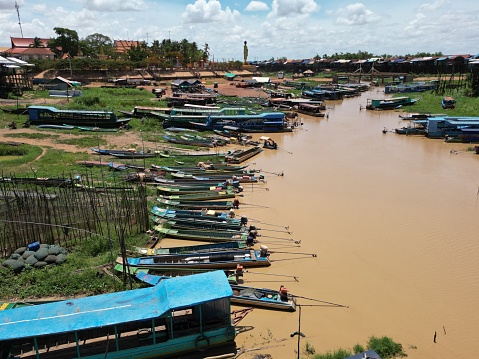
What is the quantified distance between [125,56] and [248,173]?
63.6 metres

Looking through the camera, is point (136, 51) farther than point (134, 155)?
Yes

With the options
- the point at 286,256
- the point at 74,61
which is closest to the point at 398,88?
the point at 74,61

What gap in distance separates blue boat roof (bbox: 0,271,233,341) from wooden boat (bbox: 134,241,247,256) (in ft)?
13.4

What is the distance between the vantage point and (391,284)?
41.5ft

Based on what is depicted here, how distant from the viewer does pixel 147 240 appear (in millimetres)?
14445

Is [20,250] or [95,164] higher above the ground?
[95,164]

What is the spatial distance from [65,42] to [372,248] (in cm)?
7021

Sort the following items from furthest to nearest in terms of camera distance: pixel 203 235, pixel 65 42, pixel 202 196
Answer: pixel 65 42 → pixel 202 196 → pixel 203 235

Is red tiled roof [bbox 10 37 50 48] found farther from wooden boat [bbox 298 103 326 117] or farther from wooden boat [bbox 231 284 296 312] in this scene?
wooden boat [bbox 231 284 296 312]

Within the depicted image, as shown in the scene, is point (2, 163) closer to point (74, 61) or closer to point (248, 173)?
point (248, 173)

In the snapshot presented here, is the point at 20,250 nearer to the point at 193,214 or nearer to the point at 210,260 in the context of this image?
the point at 210,260

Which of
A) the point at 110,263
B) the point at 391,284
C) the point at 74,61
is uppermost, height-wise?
the point at 74,61

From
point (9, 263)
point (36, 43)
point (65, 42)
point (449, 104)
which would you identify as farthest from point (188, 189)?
point (36, 43)

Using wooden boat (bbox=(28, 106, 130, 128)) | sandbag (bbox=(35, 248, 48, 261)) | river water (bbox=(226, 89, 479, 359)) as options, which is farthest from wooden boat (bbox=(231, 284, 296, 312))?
wooden boat (bbox=(28, 106, 130, 128))
